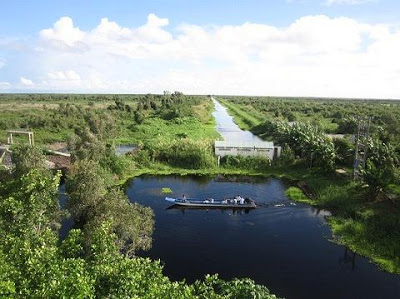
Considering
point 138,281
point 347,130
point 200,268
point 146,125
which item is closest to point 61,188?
point 200,268

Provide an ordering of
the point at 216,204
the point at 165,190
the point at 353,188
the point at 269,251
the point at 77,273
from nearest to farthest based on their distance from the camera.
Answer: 1. the point at 77,273
2. the point at 269,251
3. the point at 216,204
4. the point at 353,188
5. the point at 165,190

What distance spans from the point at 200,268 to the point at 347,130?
72.0 meters

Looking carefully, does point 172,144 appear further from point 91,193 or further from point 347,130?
point 347,130

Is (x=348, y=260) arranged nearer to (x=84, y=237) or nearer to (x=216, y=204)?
(x=216, y=204)

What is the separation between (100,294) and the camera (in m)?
15.2

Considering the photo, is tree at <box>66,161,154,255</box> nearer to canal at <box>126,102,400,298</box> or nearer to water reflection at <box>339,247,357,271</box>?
canal at <box>126,102,400,298</box>

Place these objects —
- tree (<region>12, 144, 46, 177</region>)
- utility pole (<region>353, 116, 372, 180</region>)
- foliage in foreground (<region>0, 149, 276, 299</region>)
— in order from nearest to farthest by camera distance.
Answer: foliage in foreground (<region>0, 149, 276, 299</region>) < tree (<region>12, 144, 46, 177</region>) < utility pole (<region>353, 116, 372, 180</region>)

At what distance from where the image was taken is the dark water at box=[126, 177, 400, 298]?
1141 inches

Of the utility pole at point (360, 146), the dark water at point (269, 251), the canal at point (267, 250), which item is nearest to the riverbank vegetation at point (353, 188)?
the utility pole at point (360, 146)

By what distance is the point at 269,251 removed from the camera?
112 feet

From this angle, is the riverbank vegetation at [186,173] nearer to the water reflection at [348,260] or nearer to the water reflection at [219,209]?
the water reflection at [348,260]

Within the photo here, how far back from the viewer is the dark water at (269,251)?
2899 cm

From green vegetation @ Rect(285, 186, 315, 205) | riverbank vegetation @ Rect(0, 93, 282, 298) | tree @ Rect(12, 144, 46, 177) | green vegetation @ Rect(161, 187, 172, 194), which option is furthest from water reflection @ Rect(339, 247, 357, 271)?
tree @ Rect(12, 144, 46, 177)

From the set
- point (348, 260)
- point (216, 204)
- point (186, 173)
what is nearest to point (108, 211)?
point (216, 204)
